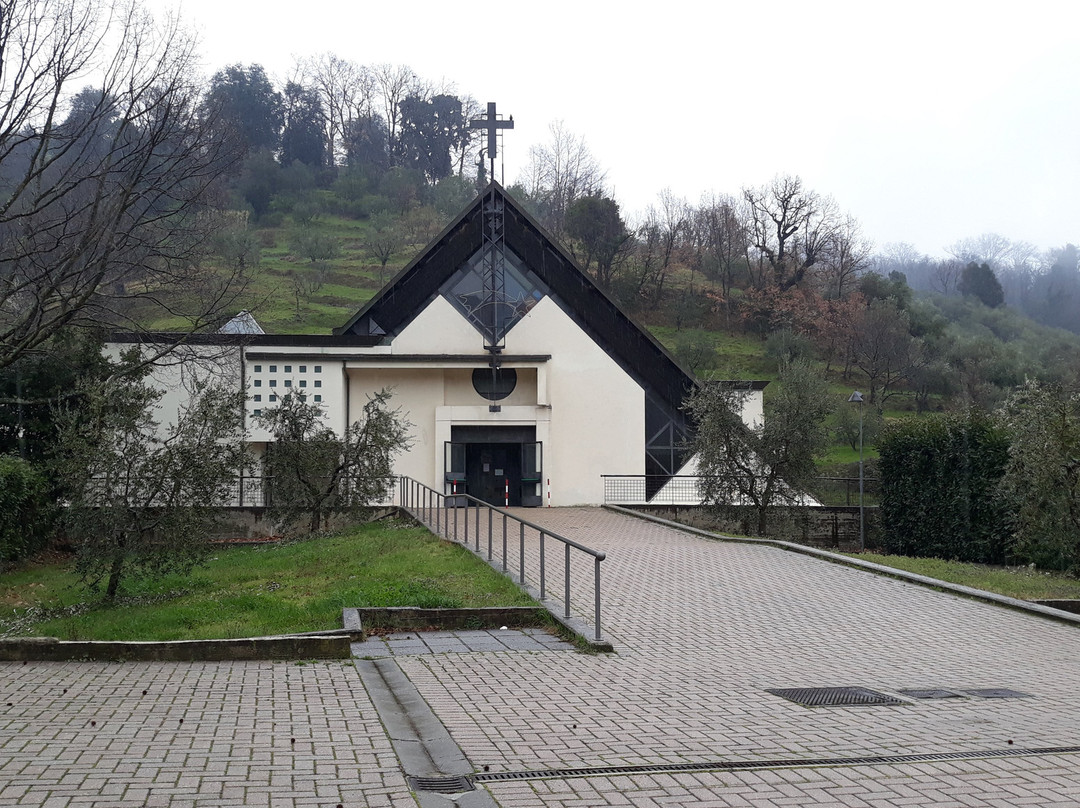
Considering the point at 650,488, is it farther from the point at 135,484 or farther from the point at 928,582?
the point at 135,484

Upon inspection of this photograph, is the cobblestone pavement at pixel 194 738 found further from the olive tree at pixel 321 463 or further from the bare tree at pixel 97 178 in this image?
the olive tree at pixel 321 463

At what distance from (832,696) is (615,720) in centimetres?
194

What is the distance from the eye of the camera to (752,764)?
5.67m

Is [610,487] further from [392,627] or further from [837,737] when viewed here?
[837,737]

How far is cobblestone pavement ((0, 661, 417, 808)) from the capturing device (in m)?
5.05

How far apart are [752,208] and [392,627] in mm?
59631

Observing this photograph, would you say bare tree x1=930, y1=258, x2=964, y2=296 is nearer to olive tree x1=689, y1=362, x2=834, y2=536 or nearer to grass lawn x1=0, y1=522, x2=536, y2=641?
olive tree x1=689, y1=362, x2=834, y2=536

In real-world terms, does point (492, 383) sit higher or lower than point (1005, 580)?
higher

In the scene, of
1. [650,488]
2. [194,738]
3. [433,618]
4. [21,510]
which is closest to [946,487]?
[650,488]

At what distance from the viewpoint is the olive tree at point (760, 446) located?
23891 millimetres

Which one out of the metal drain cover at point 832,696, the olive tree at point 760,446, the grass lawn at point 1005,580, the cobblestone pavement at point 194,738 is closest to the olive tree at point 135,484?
the cobblestone pavement at point 194,738

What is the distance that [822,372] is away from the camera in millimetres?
54125

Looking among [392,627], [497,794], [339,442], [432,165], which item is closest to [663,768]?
[497,794]

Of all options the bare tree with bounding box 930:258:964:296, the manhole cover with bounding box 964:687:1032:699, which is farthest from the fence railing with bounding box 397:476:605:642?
the bare tree with bounding box 930:258:964:296
